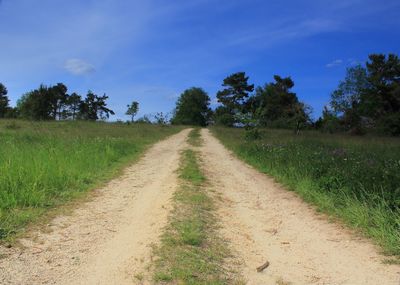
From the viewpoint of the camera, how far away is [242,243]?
19.4ft

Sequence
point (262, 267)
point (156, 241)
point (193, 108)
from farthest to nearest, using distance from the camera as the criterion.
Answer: point (193, 108) → point (156, 241) → point (262, 267)

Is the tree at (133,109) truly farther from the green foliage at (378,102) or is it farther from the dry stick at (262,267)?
the dry stick at (262,267)

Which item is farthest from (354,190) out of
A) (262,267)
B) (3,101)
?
(3,101)

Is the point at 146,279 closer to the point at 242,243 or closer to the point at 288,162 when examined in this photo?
the point at 242,243

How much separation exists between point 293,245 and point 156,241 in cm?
195

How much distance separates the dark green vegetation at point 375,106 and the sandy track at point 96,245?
1719 inches

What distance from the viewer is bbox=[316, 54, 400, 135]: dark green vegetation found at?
49000 millimetres

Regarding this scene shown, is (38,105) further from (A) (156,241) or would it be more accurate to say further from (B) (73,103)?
(A) (156,241)

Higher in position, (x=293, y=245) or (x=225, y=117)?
(x=225, y=117)

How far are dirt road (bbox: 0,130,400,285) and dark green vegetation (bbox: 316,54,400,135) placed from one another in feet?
140

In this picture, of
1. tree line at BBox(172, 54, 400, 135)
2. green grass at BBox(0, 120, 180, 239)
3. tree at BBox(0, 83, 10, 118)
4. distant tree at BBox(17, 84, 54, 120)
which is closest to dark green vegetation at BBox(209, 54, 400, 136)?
tree line at BBox(172, 54, 400, 135)

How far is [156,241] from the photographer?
562cm

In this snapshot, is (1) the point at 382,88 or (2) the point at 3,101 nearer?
(1) the point at 382,88

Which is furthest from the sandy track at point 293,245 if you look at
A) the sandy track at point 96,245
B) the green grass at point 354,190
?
the sandy track at point 96,245
